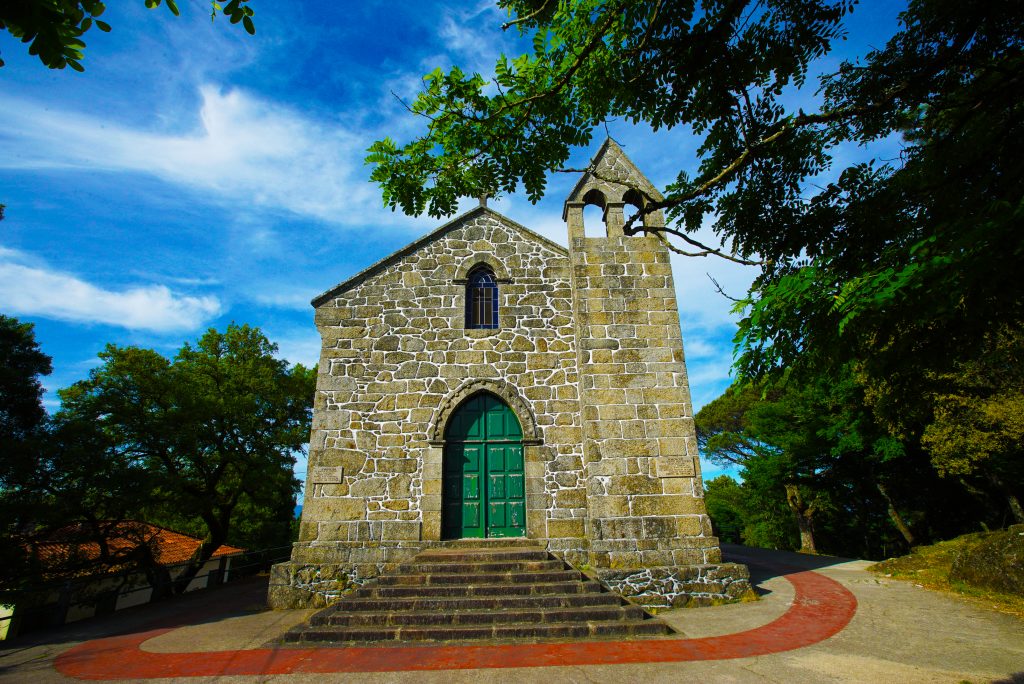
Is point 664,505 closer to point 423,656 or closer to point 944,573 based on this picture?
point 423,656

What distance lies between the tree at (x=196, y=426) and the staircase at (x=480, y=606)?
→ 757 cm

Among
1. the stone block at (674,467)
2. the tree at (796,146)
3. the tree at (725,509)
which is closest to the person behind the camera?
the tree at (796,146)

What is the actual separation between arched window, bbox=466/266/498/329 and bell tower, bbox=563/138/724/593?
1.89 meters

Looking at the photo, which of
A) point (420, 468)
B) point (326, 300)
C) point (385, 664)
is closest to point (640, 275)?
point (420, 468)

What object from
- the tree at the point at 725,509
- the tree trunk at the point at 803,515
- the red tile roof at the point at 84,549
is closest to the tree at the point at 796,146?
the red tile roof at the point at 84,549

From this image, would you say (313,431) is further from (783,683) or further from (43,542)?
(783,683)

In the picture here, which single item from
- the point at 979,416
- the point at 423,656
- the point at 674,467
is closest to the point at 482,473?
the point at 674,467

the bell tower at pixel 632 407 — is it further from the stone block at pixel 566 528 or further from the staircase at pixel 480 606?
the staircase at pixel 480 606

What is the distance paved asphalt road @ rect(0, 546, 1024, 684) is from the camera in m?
5.35

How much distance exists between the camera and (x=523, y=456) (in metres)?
9.87

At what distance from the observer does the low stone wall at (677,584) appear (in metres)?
8.31

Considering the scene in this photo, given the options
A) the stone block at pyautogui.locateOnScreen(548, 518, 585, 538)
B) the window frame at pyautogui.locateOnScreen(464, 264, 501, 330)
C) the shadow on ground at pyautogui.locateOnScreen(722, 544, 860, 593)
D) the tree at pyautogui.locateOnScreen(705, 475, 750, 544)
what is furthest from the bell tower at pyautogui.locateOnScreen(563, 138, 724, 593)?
the tree at pyautogui.locateOnScreen(705, 475, 750, 544)

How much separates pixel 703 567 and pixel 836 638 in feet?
7.27

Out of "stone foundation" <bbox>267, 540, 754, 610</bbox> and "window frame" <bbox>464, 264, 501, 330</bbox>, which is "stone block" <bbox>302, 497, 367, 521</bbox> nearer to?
"stone foundation" <bbox>267, 540, 754, 610</bbox>
